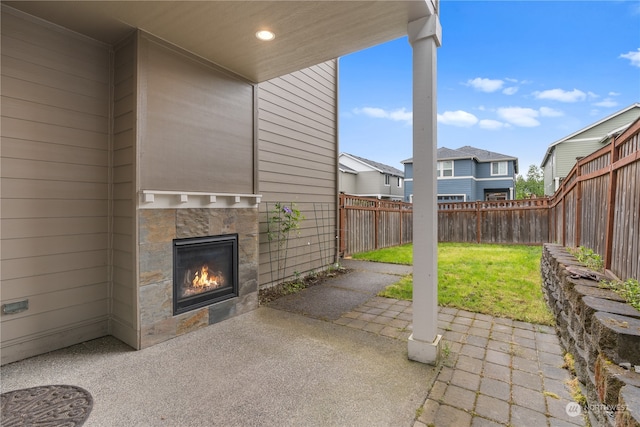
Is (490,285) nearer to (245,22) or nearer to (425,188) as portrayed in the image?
(425,188)

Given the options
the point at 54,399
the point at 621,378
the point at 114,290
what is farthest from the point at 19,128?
the point at 621,378

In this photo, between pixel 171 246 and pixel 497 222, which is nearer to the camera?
pixel 171 246

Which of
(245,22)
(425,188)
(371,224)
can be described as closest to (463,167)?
(371,224)

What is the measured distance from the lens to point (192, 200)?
10.1 ft

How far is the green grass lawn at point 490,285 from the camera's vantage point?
365 centimetres

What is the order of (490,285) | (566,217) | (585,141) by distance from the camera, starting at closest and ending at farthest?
(490,285), (566,217), (585,141)

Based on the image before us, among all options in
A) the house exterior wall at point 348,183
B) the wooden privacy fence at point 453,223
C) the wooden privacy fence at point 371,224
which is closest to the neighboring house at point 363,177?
the house exterior wall at point 348,183

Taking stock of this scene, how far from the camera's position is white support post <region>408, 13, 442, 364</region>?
241cm

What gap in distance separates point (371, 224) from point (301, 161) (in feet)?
12.1

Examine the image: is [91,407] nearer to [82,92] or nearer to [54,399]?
[54,399]

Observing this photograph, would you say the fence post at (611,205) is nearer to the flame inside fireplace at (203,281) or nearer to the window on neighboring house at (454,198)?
the flame inside fireplace at (203,281)

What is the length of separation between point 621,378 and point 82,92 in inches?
169

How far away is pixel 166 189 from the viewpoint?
289 centimetres

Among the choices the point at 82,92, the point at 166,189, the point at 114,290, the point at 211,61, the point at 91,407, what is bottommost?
the point at 91,407
